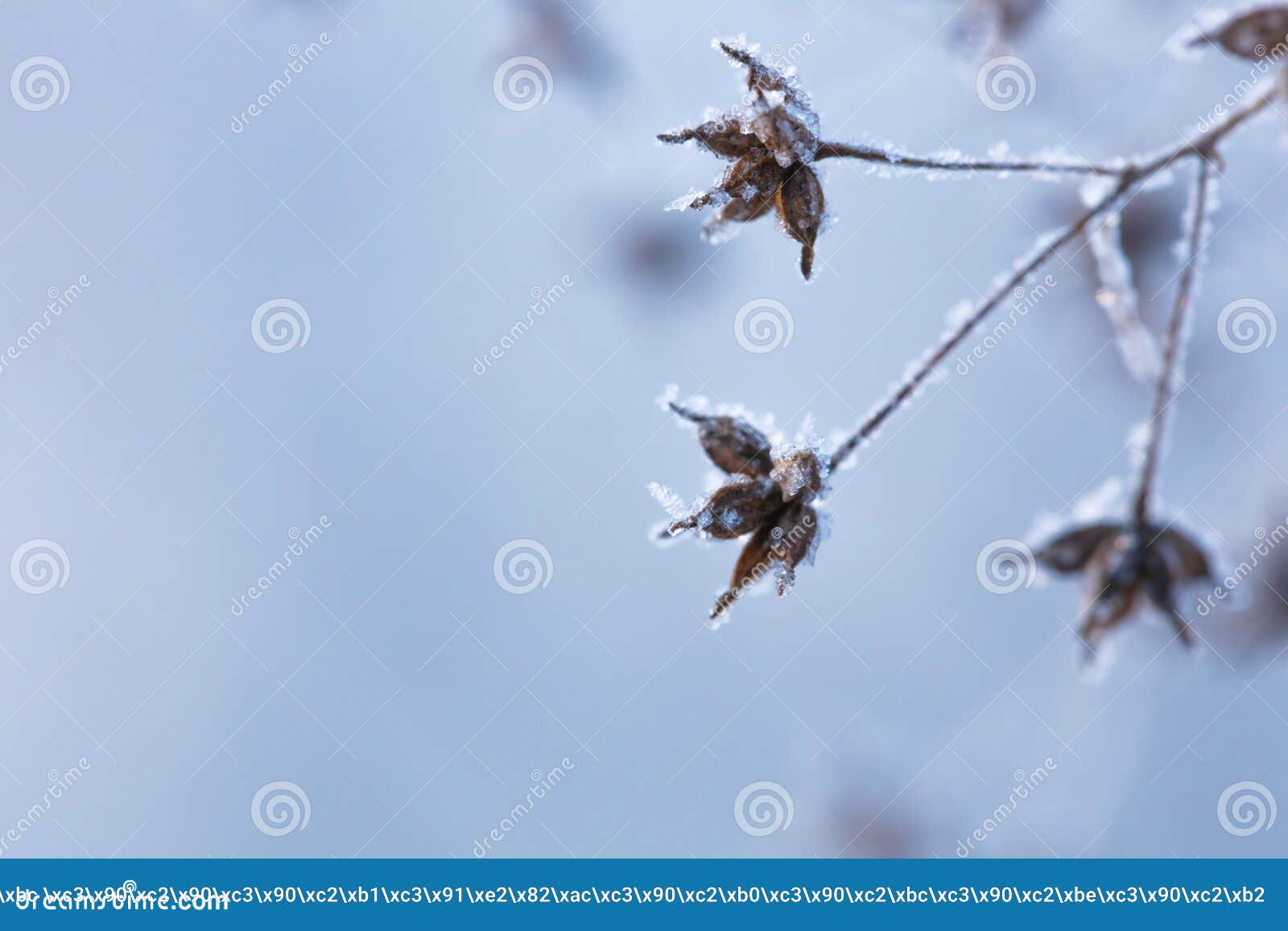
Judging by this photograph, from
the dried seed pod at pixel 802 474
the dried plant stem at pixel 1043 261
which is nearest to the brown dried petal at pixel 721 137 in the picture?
the dried plant stem at pixel 1043 261

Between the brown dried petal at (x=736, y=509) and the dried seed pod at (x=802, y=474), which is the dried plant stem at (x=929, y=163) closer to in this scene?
the dried seed pod at (x=802, y=474)

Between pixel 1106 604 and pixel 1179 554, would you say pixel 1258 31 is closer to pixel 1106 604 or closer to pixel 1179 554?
pixel 1179 554

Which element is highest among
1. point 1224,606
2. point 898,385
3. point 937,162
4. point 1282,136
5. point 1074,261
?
point 1074,261

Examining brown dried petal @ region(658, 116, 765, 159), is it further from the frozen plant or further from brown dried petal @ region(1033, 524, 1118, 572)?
brown dried petal @ region(1033, 524, 1118, 572)

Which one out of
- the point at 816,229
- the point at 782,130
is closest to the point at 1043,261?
the point at 816,229

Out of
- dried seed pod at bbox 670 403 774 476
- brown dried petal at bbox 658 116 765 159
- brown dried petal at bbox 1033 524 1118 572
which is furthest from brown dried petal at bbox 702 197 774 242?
brown dried petal at bbox 1033 524 1118 572
